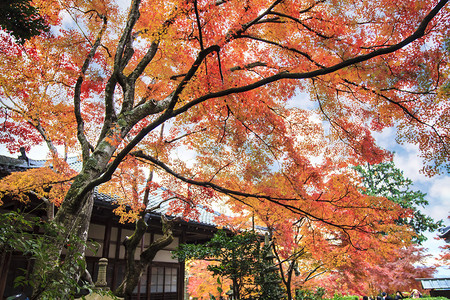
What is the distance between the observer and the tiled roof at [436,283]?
48.9 feet

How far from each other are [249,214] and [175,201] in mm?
3172

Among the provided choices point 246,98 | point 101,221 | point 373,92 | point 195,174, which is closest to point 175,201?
point 195,174

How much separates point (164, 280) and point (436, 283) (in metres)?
15.2

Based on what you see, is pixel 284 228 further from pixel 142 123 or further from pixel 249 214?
pixel 142 123

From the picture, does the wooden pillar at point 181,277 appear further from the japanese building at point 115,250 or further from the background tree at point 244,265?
the background tree at point 244,265

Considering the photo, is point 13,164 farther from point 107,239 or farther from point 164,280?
point 164,280

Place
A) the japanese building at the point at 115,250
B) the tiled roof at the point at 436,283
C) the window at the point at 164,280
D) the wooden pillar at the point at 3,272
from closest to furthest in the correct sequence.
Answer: the wooden pillar at the point at 3,272
the japanese building at the point at 115,250
the window at the point at 164,280
the tiled roof at the point at 436,283

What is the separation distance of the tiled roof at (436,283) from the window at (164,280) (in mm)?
14033

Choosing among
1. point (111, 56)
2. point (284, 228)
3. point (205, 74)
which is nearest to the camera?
point (205, 74)

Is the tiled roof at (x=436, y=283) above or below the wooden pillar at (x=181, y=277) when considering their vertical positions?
below

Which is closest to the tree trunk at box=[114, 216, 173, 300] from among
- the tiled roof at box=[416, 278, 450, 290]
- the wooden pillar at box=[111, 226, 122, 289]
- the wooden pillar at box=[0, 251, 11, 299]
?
the wooden pillar at box=[111, 226, 122, 289]

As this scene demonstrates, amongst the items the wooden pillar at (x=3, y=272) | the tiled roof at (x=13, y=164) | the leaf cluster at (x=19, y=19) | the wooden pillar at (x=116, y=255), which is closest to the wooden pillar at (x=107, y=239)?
the wooden pillar at (x=116, y=255)

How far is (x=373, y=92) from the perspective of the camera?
6258 mm

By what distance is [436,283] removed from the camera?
15.0m
